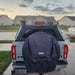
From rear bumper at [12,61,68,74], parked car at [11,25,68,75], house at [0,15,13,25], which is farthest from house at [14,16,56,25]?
parked car at [11,25,68,75]

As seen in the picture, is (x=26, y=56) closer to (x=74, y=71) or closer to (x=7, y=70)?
(x=7, y=70)

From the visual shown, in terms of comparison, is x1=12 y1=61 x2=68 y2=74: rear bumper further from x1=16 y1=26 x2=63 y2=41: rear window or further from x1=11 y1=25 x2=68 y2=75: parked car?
x1=16 y1=26 x2=63 y2=41: rear window

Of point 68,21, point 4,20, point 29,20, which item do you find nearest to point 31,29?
point 29,20

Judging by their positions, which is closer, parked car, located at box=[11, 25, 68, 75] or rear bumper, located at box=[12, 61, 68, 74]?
parked car, located at box=[11, 25, 68, 75]

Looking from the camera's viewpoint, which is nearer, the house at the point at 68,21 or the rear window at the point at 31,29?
the rear window at the point at 31,29

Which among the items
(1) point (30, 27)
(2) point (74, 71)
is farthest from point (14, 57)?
(2) point (74, 71)

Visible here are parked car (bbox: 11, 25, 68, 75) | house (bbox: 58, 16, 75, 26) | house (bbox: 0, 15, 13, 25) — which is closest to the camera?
parked car (bbox: 11, 25, 68, 75)

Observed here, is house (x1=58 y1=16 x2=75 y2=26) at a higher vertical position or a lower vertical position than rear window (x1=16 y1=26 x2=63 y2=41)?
higher

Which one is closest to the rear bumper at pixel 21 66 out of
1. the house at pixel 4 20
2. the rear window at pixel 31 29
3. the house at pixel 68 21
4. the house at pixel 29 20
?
the rear window at pixel 31 29

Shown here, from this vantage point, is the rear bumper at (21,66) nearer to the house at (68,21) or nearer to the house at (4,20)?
the house at (68,21)

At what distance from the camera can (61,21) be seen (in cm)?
9438

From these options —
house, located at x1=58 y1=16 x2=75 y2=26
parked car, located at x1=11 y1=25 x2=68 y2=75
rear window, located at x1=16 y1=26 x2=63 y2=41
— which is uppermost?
house, located at x1=58 y1=16 x2=75 y2=26

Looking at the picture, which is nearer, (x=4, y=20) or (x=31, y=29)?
(x=31, y=29)

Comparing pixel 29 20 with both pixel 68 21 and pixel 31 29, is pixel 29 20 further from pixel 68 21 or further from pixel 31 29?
pixel 31 29
